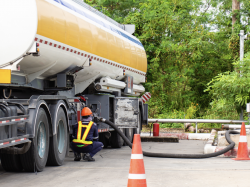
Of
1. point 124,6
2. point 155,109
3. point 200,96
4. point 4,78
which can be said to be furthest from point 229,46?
point 4,78

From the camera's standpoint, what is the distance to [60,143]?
9656 mm

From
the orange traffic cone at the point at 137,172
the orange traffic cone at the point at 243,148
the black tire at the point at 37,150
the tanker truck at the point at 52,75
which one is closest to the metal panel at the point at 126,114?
the tanker truck at the point at 52,75

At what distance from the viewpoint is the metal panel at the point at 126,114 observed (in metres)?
13.6

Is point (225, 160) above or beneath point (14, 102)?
beneath

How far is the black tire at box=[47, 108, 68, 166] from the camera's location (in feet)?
29.2

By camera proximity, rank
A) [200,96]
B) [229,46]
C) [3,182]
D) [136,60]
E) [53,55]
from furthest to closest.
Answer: [200,96], [229,46], [136,60], [53,55], [3,182]

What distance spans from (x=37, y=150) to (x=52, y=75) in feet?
8.31

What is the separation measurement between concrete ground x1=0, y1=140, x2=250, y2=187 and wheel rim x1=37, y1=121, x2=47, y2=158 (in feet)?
1.26

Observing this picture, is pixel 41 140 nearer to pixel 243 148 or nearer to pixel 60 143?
pixel 60 143

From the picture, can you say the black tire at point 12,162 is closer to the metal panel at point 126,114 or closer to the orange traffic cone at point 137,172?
the orange traffic cone at point 137,172

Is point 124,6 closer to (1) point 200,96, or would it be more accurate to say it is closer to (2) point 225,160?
(1) point 200,96

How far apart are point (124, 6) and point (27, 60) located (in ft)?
70.6

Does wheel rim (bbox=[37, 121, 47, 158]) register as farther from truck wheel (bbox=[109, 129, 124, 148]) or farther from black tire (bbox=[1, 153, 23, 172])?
truck wheel (bbox=[109, 129, 124, 148])

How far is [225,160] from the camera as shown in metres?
10.2
